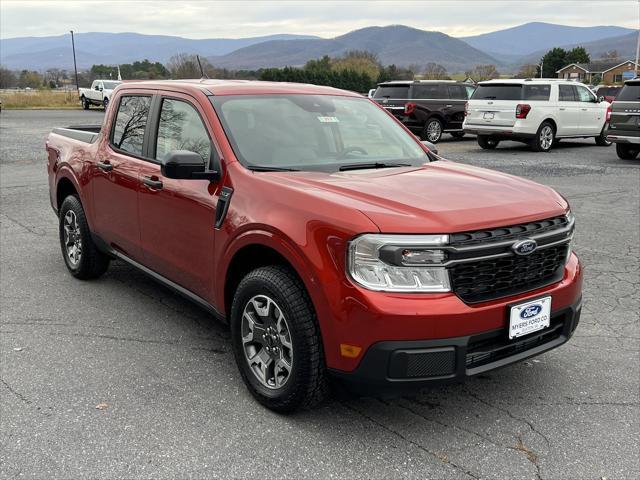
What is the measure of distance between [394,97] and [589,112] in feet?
19.1

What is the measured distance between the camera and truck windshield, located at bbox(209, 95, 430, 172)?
3771 millimetres

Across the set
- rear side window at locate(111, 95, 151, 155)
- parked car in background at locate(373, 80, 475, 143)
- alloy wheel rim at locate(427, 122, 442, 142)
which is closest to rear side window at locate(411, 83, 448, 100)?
parked car in background at locate(373, 80, 475, 143)

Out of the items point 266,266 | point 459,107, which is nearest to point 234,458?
point 266,266

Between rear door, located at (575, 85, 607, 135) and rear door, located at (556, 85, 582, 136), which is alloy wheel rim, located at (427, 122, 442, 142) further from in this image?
rear door, located at (575, 85, 607, 135)

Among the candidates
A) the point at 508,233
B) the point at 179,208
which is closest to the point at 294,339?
the point at 508,233

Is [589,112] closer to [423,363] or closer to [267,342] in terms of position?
[267,342]

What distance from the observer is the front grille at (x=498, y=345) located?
290 centimetres

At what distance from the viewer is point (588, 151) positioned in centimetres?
1775

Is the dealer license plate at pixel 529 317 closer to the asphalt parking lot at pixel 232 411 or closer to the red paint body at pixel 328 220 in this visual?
the red paint body at pixel 328 220

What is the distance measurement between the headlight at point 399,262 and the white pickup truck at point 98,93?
123 feet

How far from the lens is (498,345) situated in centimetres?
300

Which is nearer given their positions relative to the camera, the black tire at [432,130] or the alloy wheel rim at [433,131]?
the black tire at [432,130]

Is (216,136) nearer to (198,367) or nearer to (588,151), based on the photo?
(198,367)

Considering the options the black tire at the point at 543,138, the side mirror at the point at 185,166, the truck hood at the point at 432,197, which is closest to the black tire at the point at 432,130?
the black tire at the point at 543,138
